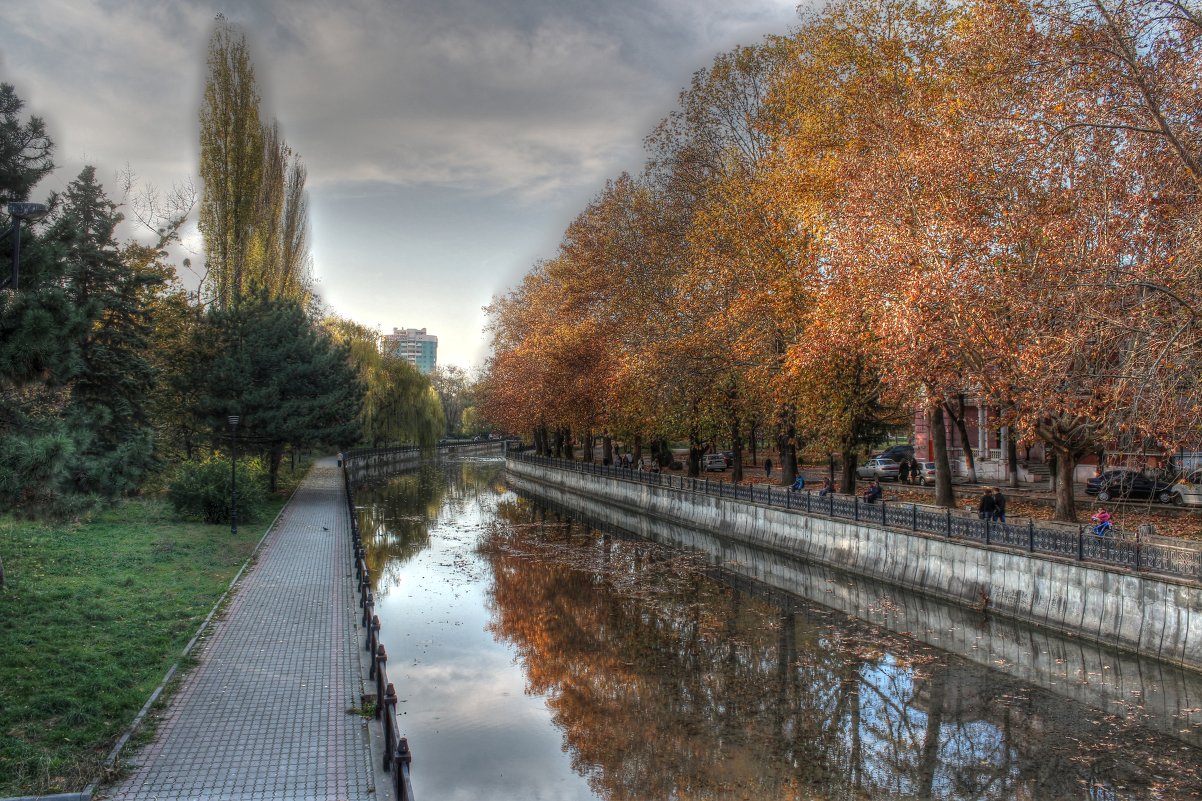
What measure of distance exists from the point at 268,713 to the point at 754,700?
7.09 m

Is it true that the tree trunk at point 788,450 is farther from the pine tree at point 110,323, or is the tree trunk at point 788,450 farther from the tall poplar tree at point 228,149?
the tall poplar tree at point 228,149

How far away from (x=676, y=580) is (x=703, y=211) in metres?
14.4

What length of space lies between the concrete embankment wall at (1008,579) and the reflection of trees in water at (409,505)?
12.2 m

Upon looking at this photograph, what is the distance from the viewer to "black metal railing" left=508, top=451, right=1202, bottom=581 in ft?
46.3

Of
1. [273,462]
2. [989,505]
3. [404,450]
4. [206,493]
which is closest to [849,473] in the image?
[989,505]

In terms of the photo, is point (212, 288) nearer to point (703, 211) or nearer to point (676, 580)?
point (703, 211)

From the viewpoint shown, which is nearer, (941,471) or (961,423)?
(941,471)

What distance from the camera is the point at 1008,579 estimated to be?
17172 mm

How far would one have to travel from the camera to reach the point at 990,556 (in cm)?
1778

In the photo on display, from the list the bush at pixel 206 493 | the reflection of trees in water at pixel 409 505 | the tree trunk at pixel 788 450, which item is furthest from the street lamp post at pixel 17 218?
the tree trunk at pixel 788 450

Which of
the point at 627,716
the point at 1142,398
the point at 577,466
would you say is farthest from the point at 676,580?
the point at 577,466

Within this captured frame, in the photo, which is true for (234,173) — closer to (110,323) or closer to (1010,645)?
(110,323)

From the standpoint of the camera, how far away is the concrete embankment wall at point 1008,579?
1378 cm

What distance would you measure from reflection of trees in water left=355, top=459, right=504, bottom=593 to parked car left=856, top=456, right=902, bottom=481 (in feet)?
65.9
